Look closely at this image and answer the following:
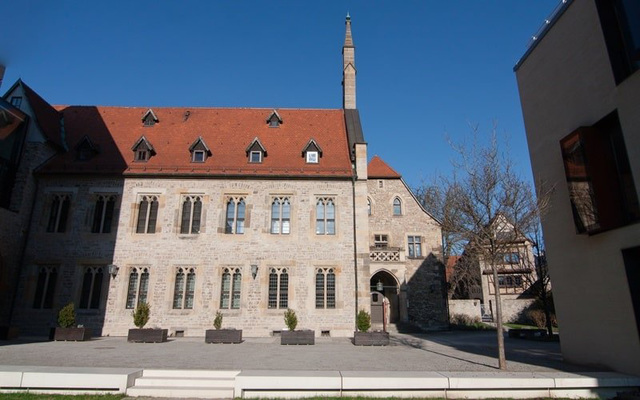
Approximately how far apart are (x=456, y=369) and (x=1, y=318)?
67.4ft

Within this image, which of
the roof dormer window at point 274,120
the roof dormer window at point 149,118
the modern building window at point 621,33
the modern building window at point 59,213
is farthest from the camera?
the roof dormer window at point 274,120

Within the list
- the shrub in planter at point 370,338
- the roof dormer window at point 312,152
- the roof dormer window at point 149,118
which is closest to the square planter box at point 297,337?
the shrub in planter at point 370,338

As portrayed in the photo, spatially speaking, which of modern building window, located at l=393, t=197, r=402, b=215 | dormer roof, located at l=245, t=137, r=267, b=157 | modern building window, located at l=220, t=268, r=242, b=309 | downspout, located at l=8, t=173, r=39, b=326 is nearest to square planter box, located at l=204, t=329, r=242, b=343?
modern building window, located at l=220, t=268, r=242, b=309

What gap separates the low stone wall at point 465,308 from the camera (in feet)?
99.2

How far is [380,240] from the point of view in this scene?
27891mm

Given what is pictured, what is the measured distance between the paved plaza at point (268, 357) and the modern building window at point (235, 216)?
6.03 m

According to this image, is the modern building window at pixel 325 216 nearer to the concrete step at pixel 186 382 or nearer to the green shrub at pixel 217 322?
the green shrub at pixel 217 322

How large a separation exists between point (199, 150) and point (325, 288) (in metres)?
10.6

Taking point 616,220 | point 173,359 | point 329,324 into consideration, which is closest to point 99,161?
point 173,359

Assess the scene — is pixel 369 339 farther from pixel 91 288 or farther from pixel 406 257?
pixel 91 288

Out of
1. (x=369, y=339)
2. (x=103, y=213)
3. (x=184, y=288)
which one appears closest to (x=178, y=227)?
(x=184, y=288)

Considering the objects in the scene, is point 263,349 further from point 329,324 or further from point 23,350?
point 23,350

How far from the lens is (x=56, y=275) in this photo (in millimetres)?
19016

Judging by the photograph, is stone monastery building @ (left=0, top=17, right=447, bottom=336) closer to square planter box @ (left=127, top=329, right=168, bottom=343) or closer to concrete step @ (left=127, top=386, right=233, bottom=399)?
square planter box @ (left=127, top=329, right=168, bottom=343)
